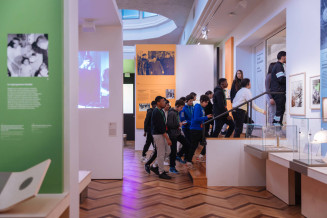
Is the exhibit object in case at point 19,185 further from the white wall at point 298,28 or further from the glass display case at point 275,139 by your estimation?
the white wall at point 298,28

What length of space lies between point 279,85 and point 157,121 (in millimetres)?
2506

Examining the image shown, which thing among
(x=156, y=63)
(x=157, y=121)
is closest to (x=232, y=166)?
(x=157, y=121)

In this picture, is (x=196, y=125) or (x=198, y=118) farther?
(x=196, y=125)

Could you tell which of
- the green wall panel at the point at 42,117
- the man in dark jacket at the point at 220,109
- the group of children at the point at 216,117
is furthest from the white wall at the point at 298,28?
the green wall panel at the point at 42,117

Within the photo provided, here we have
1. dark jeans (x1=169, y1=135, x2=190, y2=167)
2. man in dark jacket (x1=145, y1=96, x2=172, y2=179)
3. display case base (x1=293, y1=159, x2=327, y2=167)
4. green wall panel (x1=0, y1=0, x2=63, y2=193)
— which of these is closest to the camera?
green wall panel (x1=0, y1=0, x2=63, y2=193)

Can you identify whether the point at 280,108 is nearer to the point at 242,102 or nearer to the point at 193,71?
the point at 242,102

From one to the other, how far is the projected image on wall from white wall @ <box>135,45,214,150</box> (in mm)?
4852

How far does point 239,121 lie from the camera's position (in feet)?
20.5

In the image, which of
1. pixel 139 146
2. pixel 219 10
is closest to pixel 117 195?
pixel 219 10

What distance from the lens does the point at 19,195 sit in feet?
5.64

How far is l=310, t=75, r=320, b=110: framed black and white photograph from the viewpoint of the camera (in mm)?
4777

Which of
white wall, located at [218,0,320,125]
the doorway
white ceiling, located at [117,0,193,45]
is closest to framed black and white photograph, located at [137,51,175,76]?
white ceiling, located at [117,0,193,45]

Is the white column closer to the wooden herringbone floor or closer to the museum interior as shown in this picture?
Result: the museum interior

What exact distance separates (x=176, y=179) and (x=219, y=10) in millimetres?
4310
